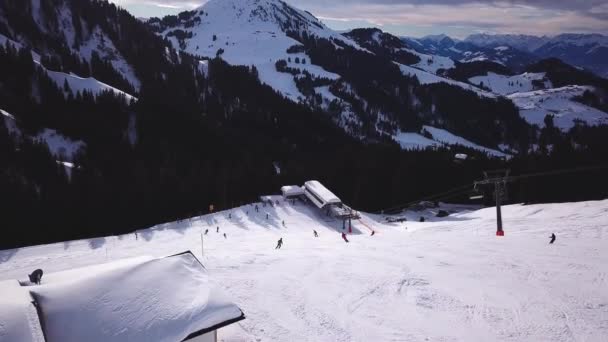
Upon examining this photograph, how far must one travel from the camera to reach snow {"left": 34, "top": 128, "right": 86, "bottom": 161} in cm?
11057

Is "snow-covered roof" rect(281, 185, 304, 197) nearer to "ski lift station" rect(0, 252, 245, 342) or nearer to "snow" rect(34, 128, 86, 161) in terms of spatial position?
"ski lift station" rect(0, 252, 245, 342)

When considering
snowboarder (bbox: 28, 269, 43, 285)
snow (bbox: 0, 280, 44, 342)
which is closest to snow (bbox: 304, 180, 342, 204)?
snowboarder (bbox: 28, 269, 43, 285)

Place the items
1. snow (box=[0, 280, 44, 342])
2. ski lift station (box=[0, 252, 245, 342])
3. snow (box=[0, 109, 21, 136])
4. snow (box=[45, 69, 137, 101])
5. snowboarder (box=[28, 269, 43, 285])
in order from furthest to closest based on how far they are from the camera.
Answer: snow (box=[45, 69, 137, 101])
snow (box=[0, 109, 21, 136])
snowboarder (box=[28, 269, 43, 285])
ski lift station (box=[0, 252, 245, 342])
snow (box=[0, 280, 44, 342])

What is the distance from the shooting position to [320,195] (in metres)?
67.1

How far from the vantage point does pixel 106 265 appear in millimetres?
14109

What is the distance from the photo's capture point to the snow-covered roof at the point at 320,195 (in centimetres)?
6519

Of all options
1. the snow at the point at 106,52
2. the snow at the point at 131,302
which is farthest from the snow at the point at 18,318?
the snow at the point at 106,52

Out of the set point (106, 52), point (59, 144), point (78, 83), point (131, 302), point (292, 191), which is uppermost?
point (106, 52)

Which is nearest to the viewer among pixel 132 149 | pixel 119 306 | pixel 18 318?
pixel 18 318

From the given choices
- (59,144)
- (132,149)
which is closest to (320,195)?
(132,149)

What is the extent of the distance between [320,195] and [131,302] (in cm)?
5524

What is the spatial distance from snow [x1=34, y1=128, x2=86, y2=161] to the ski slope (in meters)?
78.9

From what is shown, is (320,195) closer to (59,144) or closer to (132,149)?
(132,149)

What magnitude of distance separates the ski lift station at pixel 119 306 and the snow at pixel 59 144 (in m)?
112
